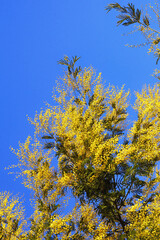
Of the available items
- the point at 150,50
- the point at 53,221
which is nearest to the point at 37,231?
the point at 53,221

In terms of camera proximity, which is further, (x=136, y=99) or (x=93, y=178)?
(x=136, y=99)

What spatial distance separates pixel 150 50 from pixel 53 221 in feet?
16.5

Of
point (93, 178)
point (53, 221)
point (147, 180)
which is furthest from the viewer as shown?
point (147, 180)

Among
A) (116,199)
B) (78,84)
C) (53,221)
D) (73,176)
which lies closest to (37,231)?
(53,221)

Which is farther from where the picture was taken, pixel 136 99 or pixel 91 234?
pixel 136 99

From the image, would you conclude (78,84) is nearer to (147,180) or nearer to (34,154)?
(34,154)

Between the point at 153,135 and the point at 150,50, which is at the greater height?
the point at 150,50

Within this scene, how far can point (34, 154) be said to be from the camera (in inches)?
322

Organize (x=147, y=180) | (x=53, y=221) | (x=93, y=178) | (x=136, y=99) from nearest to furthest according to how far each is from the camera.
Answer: (x=53, y=221)
(x=93, y=178)
(x=147, y=180)
(x=136, y=99)

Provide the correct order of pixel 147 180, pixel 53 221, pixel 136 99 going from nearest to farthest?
pixel 53 221
pixel 147 180
pixel 136 99

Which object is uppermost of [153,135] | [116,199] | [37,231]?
[153,135]

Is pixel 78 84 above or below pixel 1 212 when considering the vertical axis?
above

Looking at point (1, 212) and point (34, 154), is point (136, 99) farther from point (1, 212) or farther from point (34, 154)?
point (1, 212)

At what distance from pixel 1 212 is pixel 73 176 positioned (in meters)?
2.29
